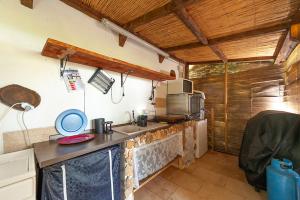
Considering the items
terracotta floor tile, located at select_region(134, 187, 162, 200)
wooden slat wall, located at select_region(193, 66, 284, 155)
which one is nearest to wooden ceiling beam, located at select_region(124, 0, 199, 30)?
terracotta floor tile, located at select_region(134, 187, 162, 200)

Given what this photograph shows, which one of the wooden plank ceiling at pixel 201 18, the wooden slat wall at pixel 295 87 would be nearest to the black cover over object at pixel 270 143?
the wooden slat wall at pixel 295 87

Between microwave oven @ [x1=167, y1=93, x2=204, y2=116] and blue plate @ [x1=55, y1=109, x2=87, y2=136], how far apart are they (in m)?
1.95

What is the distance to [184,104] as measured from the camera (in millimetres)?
2945

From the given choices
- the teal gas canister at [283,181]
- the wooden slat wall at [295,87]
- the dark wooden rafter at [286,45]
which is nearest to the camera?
the teal gas canister at [283,181]

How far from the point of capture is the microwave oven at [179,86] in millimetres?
2901

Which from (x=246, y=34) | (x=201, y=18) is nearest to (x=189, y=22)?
(x=201, y=18)

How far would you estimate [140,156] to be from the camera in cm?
179

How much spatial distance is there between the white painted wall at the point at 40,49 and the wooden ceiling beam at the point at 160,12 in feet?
1.26

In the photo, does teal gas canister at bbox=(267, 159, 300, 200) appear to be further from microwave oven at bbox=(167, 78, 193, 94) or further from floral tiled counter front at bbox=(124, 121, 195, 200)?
microwave oven at bbox=(167, 78, 193, 94)

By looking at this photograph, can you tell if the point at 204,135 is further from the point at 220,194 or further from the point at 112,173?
the point at 112,173

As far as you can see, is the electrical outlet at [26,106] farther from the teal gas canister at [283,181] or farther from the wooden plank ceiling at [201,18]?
the teal gas canister at [283,181]

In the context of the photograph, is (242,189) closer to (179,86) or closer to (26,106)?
(179,86)

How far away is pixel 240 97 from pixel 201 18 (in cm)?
239

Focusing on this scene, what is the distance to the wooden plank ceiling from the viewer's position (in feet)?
Result: 5.13
